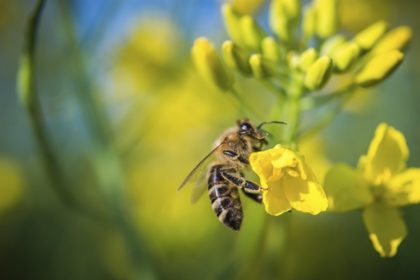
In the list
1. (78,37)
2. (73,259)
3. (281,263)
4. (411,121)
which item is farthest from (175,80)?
(411,121)

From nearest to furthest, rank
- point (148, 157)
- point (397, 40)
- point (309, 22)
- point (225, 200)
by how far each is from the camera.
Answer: point (225, 200) < point (397, 40) < point (309, 22) < point (148, 157)

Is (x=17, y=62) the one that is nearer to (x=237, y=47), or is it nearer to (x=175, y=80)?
(x=175, y=80)

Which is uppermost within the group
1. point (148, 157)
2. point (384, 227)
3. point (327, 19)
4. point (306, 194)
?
point (327, 19)

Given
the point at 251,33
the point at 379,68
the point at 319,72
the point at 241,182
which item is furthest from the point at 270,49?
the point at 241,182

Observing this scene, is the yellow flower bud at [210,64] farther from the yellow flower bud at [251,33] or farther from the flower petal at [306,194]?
the flower petal at [306,194]

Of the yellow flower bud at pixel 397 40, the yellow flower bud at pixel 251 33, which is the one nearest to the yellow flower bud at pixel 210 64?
the yellow flower bud at pixel 251 33

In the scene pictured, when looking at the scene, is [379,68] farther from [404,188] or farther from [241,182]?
[241,182]

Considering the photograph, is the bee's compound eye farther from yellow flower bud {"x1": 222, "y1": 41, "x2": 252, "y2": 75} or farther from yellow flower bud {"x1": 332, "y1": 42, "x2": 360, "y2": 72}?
yellow flower bud {"x1": 332, "y1": 42, "x2": 360, "y2": 72}
